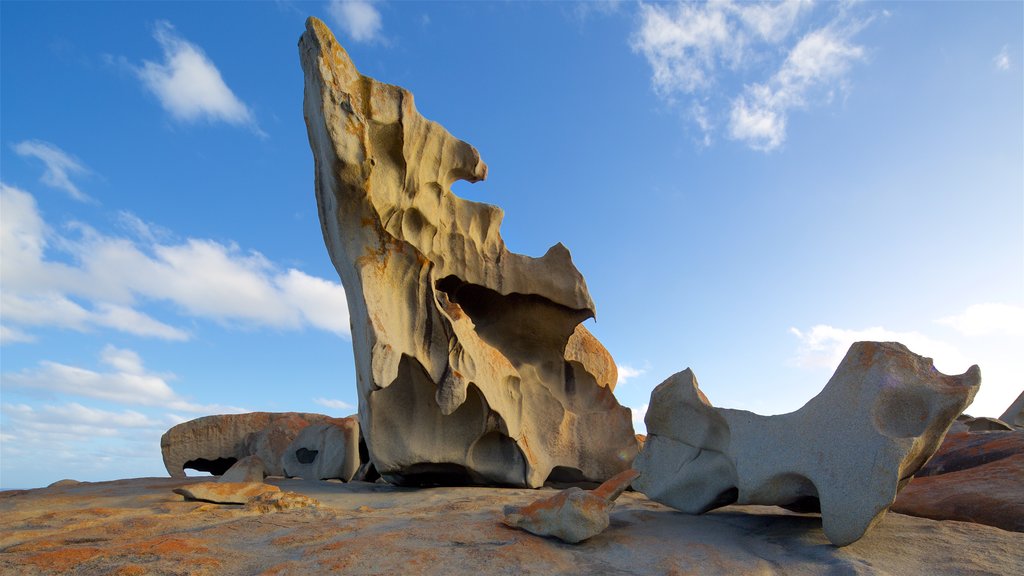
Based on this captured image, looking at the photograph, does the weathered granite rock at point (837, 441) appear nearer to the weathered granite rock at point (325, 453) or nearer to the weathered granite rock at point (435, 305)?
the weathered granite rock at point (435, 305)

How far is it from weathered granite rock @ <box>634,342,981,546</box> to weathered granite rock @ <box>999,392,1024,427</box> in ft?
25.7

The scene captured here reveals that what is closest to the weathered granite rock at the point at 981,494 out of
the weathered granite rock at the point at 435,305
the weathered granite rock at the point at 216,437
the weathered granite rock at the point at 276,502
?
the weathered granite rock at the point at 435,305

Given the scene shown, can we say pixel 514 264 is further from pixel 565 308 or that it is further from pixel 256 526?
pixel 256 526

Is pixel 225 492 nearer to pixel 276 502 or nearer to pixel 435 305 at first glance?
pixel 276 502

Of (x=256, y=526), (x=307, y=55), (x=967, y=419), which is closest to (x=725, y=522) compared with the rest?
(x=256, y=526)

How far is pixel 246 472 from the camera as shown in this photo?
7.70 metres

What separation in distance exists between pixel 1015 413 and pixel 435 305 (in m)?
9.60

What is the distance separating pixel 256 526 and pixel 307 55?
4.57m

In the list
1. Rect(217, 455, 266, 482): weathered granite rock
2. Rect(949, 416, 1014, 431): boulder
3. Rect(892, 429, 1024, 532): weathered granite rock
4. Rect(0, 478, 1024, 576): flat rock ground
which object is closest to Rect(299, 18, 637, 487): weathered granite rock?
Rect(217, 455, 266, 482): weathered granite rock

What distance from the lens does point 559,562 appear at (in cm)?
355

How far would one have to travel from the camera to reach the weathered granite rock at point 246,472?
24.7ft

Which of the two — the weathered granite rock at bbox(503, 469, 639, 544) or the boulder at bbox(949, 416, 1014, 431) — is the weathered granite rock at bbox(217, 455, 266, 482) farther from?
the boulder at bbox(949, 416, 1014, 431)

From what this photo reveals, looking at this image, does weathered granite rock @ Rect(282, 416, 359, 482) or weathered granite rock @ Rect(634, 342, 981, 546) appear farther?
weathered granite rock @ Rect(282, 416, 359, 482)

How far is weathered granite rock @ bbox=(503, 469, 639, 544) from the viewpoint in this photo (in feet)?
12.9
